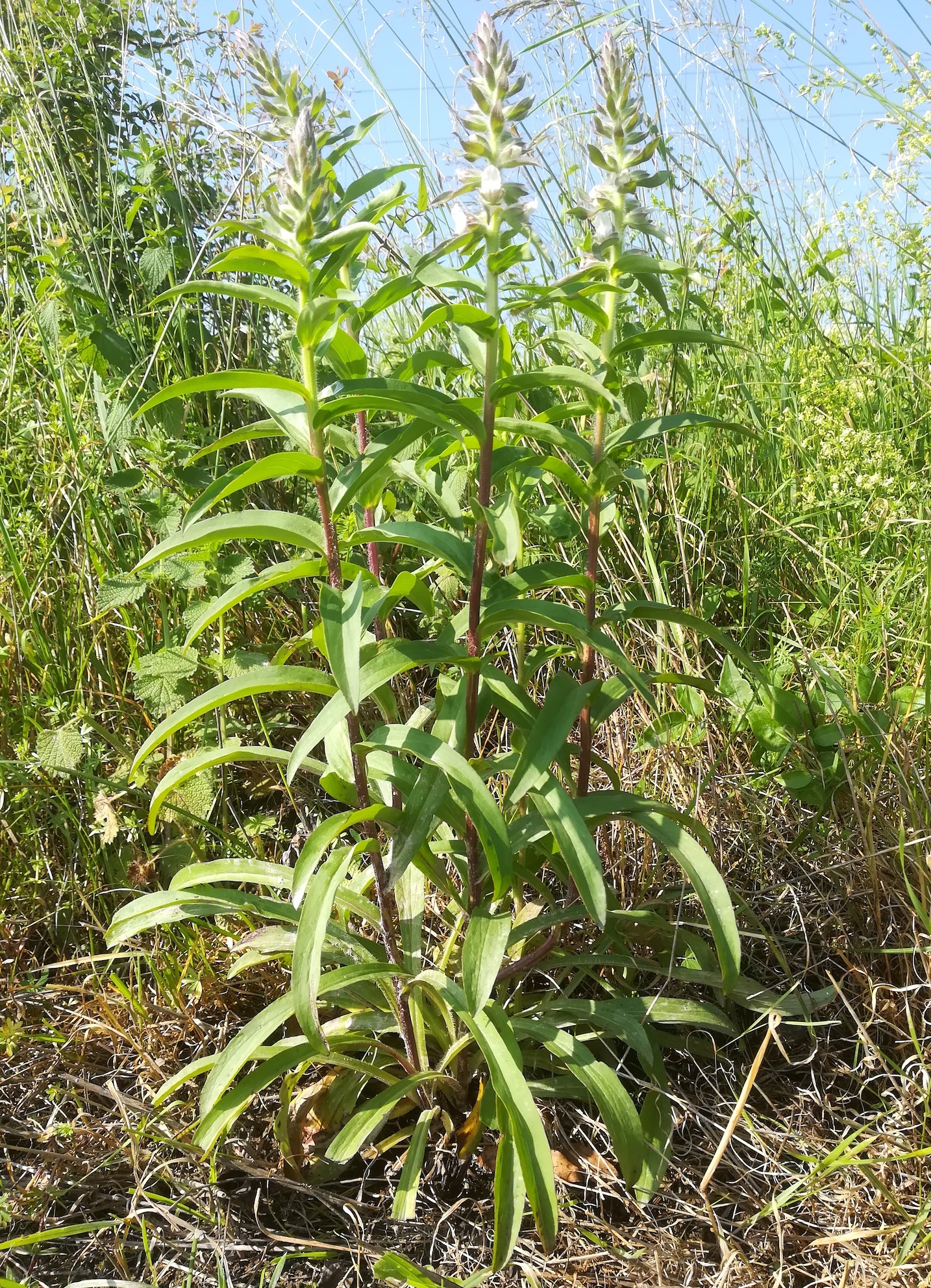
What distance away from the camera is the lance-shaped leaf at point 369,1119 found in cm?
159

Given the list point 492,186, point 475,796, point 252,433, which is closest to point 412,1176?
point 475,796

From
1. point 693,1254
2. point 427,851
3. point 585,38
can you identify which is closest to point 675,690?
point 427,851

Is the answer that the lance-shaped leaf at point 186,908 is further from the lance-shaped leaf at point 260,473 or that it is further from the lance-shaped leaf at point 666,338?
the lance-shaped leaf at point 666,338

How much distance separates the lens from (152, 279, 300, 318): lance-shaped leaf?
1262 mm

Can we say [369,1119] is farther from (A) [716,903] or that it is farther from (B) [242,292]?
(B) [242,292]

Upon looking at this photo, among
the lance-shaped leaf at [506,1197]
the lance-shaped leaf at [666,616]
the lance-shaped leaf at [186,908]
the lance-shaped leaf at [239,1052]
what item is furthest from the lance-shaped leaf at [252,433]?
the lance-shaped leaf at [506,1197]

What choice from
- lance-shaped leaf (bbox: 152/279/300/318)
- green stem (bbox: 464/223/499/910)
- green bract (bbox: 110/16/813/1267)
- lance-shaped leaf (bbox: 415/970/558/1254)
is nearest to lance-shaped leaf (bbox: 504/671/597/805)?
green bract (bbox: 110/16/813/1267)

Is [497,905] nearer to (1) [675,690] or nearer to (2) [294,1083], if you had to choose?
(2) [294,1083]

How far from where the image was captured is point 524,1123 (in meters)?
1.36

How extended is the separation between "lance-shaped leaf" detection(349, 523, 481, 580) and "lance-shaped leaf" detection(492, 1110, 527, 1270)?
0.79 metres

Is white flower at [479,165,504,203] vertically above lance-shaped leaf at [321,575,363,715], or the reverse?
white flower at [479,165,504,203]

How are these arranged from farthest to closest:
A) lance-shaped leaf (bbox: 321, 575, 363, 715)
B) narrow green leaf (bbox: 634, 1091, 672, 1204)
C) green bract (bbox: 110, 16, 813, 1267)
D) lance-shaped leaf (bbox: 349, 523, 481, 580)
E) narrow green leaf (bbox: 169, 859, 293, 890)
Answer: narrow green leaf (bbox: 169, 859, 293, 890) < narrow green leaf (bbox: 634, 1091, 672, 1204) < lance-shaped leaf (bbox: 349, 523, 481, 580) < green bract (bbox: 110, 16, 813, 1267) < lance-shaped leaf (bbox: 321, 575, 363, 715)

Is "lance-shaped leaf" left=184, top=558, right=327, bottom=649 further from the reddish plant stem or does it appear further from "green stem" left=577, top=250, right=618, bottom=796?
"green stem" left=577, top=250, right=618, bottom=796

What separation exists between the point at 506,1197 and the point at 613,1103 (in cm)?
21
